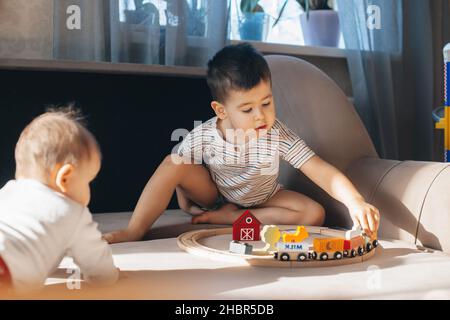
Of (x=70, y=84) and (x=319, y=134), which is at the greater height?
(x=70, y=84)

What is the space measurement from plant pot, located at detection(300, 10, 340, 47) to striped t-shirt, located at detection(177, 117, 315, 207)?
89 cm

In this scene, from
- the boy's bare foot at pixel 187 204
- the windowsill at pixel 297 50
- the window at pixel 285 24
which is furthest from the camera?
the window at pixel 285 24

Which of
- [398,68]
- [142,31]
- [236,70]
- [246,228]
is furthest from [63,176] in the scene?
[398,68]

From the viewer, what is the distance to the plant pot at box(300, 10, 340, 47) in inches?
90.0

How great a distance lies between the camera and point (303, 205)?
1502 millimetres

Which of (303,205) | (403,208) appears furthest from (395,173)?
(303,205)

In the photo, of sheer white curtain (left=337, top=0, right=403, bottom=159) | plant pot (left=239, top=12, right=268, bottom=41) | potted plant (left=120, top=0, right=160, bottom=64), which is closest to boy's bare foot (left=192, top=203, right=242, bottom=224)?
potted plant (left=120, top=0, right=160, bottom=64)

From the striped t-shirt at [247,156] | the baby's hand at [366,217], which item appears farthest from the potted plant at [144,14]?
the baby's hand at [366,217]

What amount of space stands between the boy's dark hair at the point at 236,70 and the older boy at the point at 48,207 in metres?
0.54

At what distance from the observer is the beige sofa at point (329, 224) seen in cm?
94

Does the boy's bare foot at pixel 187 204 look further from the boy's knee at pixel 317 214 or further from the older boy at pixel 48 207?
the older boy at pixel 48 207

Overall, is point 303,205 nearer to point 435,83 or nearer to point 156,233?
point 156,233

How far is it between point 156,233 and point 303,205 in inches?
14.6

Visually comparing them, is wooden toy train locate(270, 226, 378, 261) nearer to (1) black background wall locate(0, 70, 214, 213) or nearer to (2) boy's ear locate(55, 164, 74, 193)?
(2) boy's ear locate(55, 164, 74, 193)
